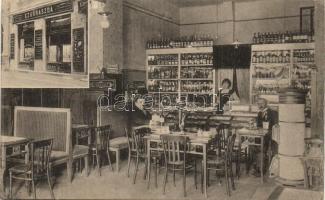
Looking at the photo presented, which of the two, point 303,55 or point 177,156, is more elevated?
point 303,55

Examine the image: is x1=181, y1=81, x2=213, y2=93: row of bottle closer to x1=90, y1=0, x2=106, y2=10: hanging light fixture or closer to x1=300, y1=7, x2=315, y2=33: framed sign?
x1=300, y1=7, x2=315, y2=33: framed sign

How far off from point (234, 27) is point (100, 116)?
399 centimetres

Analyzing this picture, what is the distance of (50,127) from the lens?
15.1 ft

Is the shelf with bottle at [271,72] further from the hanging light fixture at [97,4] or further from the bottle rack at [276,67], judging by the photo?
the hanging light fixture at [97,4]

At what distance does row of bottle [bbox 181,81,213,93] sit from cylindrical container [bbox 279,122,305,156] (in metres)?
3.65

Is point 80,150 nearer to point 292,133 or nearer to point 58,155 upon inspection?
point 58,155

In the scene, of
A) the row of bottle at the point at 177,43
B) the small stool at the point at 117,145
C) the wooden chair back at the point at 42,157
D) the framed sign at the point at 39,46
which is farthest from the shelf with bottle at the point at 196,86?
the wooden chair back at the point at 42,157

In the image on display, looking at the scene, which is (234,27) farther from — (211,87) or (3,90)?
(3,90)

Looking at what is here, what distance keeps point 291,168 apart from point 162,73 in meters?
4.39

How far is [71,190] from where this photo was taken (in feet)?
13.6

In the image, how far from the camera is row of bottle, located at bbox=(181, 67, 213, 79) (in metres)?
7.14

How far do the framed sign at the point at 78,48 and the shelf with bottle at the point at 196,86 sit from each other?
2.72 meters

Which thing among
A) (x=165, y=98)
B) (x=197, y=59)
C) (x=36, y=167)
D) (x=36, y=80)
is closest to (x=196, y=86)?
(x=197, y=59)

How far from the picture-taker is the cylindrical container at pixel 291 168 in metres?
3.41
